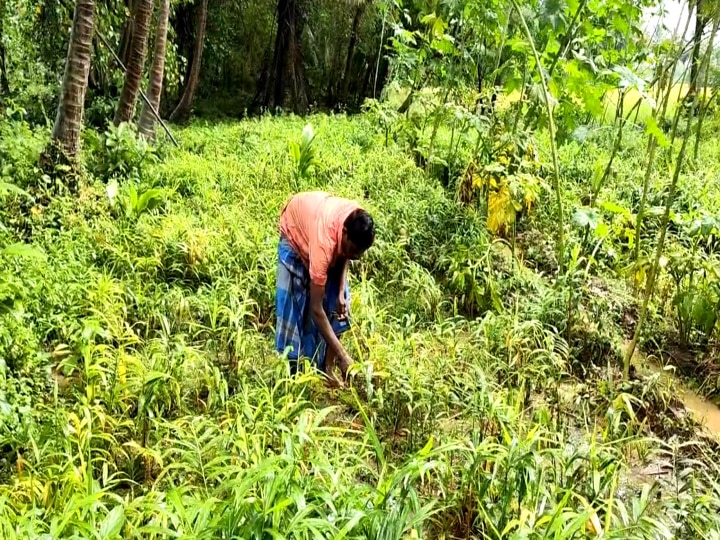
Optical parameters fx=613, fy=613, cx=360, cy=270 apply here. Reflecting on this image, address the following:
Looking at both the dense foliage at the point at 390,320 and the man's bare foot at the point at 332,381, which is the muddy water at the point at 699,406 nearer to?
the dense foliage at the point at 390,320

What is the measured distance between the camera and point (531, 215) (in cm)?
551

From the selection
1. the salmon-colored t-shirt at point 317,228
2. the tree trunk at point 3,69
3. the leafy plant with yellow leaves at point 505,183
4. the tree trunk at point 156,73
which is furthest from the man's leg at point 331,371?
the tree trunk at point 3,69

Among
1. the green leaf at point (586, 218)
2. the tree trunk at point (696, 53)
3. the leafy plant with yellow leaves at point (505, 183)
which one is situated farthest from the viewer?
the leafy plant with yellow leaves at point (505, 183)

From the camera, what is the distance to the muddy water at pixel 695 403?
3.26 metres

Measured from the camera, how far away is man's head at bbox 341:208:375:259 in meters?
2.57

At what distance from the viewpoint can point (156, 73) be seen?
650 centimetres

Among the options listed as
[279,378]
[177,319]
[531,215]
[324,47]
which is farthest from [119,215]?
[324,47]

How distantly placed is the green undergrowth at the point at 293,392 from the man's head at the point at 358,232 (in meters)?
0.58

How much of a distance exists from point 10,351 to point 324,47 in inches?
494

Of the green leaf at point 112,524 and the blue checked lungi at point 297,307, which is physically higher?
the blue checked lungi at point 297,307

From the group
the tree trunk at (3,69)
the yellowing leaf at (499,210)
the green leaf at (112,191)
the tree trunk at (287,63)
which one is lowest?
the green leaf at (112,191)

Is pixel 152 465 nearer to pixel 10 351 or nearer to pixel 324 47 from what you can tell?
pixel 10 351

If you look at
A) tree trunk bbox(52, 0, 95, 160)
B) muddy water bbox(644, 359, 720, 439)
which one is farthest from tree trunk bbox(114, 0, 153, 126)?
muddy water bbox(644, 359, 720, 439)

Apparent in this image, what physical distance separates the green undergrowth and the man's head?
0.58m
